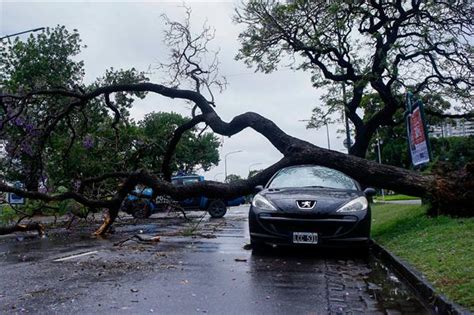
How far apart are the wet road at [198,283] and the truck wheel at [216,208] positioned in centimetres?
1206

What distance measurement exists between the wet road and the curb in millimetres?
117

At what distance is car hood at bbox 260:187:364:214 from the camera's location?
7903 mm

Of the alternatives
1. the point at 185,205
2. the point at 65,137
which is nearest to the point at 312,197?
the point at 185,205

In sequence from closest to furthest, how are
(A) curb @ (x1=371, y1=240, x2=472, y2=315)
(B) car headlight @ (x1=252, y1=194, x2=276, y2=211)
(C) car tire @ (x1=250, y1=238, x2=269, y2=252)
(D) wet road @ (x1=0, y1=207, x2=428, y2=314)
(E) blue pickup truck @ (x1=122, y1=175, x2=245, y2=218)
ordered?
1. (A) curb @ (x1=371, y1=240, x2=472, y2=315)
2. (D) wet road @ (x1=0, y1=207, x2=428, y2=314)
3. (B) car headlight @ (x1=252, y1=194, x2=276, y2=211)
4. (C) car tire @ (x1=250, y1=238, x2=269, y2=252)
5. (E) blue pickup truck @ (x1=122, y1=175, x2=245, y2=218)

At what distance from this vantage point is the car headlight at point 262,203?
8.17 meters

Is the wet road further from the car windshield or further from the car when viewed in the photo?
the car windshield

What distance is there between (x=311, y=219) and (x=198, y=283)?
258cm

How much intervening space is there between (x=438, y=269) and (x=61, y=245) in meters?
7.85

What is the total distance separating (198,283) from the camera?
5.87 meters

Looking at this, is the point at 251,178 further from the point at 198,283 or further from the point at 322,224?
the point at 198,283

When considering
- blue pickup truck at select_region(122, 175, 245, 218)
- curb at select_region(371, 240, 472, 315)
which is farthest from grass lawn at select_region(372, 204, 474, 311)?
blue pickup truck at select_region(122, 175, 245, 218)

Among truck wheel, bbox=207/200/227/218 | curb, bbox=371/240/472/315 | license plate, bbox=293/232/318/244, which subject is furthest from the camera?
truck wheel, bbox=207/200/227/218

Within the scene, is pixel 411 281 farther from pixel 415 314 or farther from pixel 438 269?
pixel 415 314

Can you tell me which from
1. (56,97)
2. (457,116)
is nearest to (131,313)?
(56,97)
